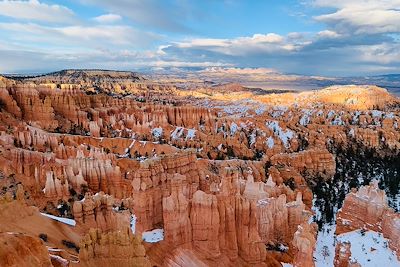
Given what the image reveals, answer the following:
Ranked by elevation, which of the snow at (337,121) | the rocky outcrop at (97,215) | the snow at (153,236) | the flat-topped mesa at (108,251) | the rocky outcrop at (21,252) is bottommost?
the snow at (337,121)

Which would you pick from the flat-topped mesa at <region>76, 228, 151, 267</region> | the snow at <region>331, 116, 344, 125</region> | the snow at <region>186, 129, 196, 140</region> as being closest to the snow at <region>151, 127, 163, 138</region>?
the snow at <region>186, 129, 196, 140</region>

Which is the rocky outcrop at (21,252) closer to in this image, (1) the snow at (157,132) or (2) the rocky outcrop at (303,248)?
(2) the rocky outcrop at (303,248)

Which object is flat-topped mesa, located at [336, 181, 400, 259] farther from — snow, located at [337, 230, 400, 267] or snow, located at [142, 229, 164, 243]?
snow, located at [142, 229, 164, 243]

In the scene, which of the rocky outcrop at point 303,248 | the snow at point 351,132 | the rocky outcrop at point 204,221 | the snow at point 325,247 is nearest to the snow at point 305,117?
the snow at point 351,132

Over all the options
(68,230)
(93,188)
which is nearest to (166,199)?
(68,230)

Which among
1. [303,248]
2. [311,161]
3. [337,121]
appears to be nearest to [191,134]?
[311,161]

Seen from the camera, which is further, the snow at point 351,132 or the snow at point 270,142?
the snow at point 351,132
